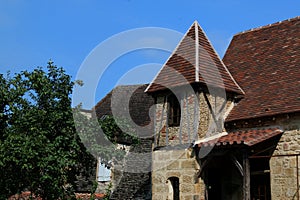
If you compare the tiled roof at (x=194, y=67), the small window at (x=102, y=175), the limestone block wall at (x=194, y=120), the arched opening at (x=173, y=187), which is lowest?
the arched opening at (x=173, y=187)

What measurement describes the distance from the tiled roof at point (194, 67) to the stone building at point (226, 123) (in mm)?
37

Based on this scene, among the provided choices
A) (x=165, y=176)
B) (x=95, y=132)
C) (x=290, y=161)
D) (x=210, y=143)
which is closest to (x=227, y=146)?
(x=210, y=143)

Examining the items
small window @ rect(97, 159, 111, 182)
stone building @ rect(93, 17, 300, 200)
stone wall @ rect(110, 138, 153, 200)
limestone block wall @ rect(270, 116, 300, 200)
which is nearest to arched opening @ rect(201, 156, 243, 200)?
stone building @ rect(93, 17, 300, 200)

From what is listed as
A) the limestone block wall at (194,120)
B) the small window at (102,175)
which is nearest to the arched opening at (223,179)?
the limestone block wall at (194,120)

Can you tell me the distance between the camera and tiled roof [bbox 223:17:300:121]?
44.5ft

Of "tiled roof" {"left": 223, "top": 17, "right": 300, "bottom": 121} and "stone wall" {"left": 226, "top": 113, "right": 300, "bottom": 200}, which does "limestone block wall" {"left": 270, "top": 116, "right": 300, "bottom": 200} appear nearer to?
"stone wall" {"left": 226, "top": 113, "right": 300, "bottom": 200}

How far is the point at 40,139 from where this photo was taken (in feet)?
43.8

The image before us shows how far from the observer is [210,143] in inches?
518

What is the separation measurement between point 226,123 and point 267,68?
2.55m

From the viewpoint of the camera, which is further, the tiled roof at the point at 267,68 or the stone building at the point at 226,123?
the tiled roof at the point at 267,68

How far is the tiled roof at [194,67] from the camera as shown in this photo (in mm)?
14539

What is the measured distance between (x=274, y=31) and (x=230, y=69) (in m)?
2.24

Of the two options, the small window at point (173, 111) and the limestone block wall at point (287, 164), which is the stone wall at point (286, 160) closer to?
the limestone block wall at point (287, 164)

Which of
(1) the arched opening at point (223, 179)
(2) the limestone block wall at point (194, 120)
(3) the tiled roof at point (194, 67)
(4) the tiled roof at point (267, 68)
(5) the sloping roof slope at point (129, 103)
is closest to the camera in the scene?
(4) the tiled roof at point (267, 68)
